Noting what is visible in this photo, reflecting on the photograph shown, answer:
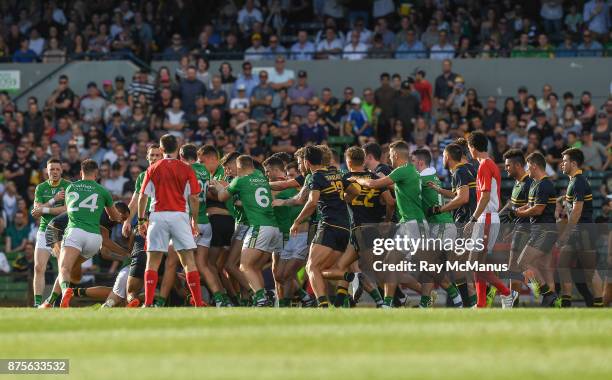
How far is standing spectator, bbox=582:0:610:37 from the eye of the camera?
30422 millimetres

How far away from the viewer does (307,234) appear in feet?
64.7

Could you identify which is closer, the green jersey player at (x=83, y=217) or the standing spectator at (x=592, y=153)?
the green jersey player at (x=83, y=217)

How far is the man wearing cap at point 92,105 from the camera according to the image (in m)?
30.0

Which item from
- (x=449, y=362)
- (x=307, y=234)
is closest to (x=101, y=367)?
(x=449, y=362)

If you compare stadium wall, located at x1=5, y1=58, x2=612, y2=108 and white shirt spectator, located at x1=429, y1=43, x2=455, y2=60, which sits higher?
white shirt spectator, located at x1=429, y1=43, x2=455, y2=60

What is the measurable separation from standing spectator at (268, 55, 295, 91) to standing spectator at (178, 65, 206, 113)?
1692 mm

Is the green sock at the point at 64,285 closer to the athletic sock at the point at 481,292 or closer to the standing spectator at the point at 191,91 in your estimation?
the athletic sock at the point at 481,292

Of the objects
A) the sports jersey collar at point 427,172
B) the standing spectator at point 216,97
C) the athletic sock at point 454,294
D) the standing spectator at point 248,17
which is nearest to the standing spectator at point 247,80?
the standing spectator at point 216,97

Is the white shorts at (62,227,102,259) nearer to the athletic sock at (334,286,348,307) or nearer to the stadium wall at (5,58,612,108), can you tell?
the athletic sock at (334,286,348,307)

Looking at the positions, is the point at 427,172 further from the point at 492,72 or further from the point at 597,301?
the point at 492,72

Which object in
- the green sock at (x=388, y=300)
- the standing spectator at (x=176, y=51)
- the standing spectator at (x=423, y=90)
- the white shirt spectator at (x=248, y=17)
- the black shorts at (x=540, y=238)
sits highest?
the white shirt spectator at (x=248, y=17)

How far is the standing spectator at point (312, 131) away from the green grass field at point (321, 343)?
1264 centimetres

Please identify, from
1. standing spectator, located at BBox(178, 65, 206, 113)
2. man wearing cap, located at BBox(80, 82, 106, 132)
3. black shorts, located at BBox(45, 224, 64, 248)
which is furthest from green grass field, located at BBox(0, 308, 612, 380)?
man wearing cap, located at BBox(80, 82, 106, 132)

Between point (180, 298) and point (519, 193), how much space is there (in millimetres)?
5625
